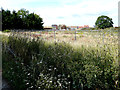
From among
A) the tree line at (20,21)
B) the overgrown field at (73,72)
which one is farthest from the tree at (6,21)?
the overgrown field at (73,72)

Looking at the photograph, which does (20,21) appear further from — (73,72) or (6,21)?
(73,72)

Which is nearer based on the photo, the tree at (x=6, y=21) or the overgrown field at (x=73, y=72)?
the overgrown field at (x=73, y=72)

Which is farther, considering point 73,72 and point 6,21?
point 6,21

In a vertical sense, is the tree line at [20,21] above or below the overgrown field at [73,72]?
above

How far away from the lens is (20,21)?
111ft

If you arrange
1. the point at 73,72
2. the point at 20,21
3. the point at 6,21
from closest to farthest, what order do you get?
the point at 73,72 < the point at 6,21 < the point at 20,21

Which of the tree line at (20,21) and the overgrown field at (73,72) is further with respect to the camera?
the tree line at (20,21)

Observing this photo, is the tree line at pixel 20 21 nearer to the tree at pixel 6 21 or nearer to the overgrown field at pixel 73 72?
the tree at pixel 6 21

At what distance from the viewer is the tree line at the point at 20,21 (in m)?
31.0

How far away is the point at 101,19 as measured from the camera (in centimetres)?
3017

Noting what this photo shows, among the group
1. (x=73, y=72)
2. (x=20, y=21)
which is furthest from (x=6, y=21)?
(x=73, y=72)

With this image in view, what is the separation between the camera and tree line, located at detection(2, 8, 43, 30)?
31.0 m

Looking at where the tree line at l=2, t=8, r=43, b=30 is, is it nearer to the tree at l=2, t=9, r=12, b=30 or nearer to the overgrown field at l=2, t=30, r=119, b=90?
the tree at l=2, t=9, r=12, b=30

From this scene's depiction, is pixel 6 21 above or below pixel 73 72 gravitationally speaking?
above
